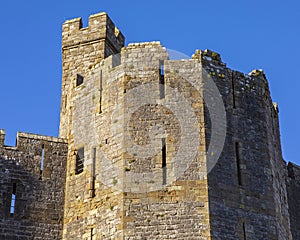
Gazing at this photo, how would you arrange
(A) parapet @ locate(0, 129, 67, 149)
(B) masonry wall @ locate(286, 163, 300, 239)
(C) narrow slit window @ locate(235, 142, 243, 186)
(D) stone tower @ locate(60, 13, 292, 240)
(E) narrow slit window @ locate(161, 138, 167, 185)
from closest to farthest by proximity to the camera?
(D) stone tower @ locate(60, 13, 292, 240) < (E) narrow slit window @ locate(161, 138, 167, 185) < (C) narrow slit window @ locate(235, 142, 243, 186) < (A) parapet @ locate(0, 129, 67, 149) < (B) masonry wall @ locate(286, 163, 300, 239)

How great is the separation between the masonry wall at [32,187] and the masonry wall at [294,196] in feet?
23.9

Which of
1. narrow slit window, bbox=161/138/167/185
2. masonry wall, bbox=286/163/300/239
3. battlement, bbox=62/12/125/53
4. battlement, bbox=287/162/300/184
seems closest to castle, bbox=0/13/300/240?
narrow slit window, bbox=161/138/167/185

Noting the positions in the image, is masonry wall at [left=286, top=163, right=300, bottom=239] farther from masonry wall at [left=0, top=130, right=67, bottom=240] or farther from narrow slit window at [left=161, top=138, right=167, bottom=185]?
masonry wall at [left=0, top=130, right=67, bottom=240]

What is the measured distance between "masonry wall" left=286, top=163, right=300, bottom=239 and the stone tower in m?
3.09

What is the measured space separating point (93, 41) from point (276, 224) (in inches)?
311

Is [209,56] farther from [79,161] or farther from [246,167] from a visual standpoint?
[79,161]

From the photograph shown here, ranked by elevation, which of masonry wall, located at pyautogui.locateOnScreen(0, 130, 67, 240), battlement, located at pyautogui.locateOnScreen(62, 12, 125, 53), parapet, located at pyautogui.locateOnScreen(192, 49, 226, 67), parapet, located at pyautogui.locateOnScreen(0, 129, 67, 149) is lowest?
masonry wall, located at pyautogui.locateOnScreen(0, 130, 67, 240)

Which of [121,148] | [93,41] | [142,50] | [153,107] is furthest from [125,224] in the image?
[93,41]

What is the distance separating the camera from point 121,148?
1653cm

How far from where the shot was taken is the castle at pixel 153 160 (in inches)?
624

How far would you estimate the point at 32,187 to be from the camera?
18031mm

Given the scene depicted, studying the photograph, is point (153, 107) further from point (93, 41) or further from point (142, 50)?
point (93, 41)

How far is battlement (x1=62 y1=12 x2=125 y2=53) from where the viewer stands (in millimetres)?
21047

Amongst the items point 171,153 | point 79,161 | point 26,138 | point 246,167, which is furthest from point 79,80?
point 246,167
